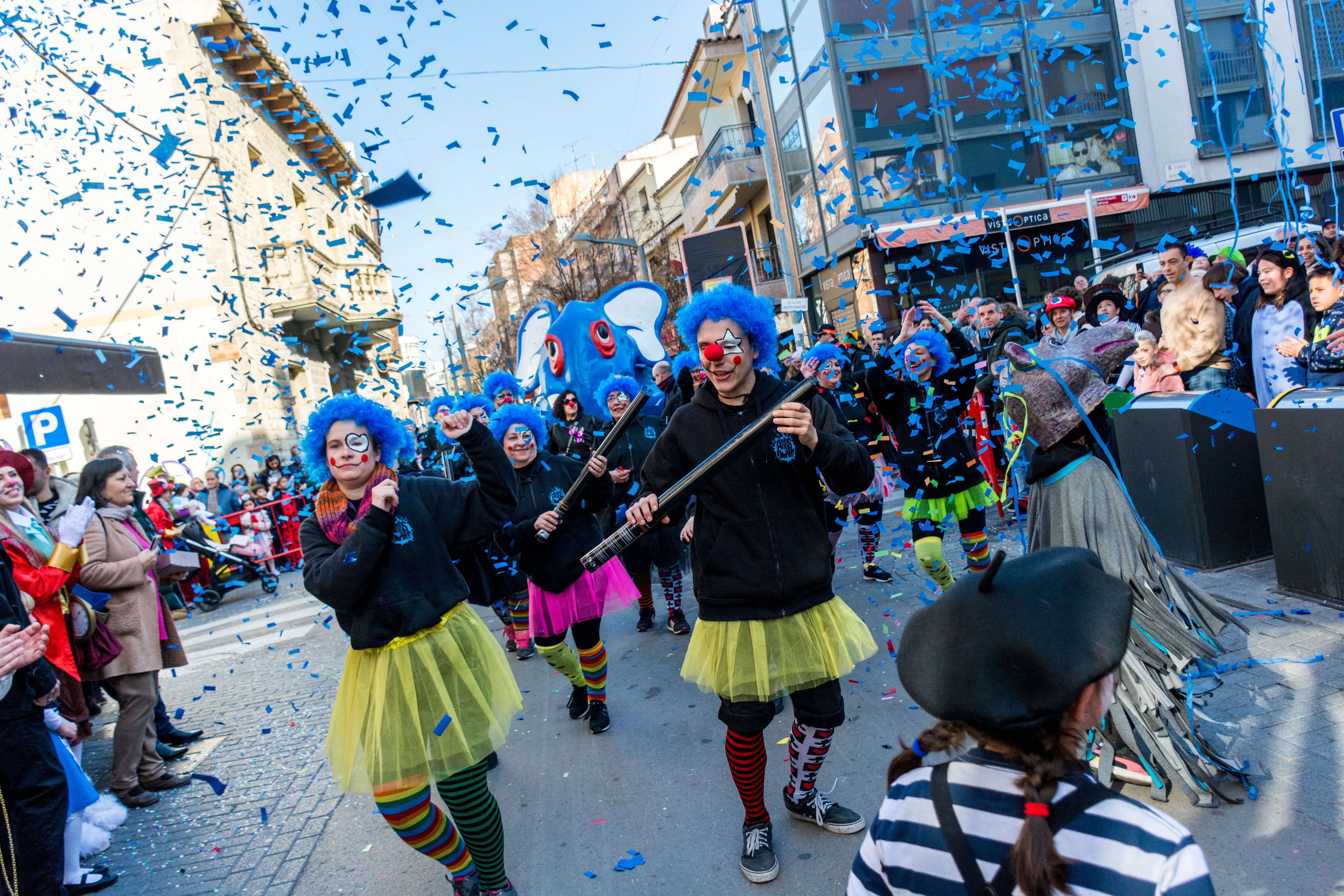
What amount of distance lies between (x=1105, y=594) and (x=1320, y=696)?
122 inches

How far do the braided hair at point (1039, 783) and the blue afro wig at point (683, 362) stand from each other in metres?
3.60

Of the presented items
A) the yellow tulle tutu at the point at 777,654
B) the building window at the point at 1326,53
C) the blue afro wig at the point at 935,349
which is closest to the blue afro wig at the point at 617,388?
the blue afro wig at the point at 935,349

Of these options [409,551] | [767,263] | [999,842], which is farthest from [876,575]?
[767,263]

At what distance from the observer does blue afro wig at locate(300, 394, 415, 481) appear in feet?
10.4

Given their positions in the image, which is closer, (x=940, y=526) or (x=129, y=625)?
(x=129, y=625)

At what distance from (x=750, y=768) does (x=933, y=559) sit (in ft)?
8.89

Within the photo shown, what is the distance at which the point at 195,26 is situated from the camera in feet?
53.1

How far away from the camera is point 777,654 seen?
2992 millimetres

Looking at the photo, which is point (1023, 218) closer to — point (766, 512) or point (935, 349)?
point (935, 349)

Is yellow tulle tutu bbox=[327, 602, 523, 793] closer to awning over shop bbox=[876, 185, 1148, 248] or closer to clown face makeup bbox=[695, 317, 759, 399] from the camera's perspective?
clown face makeup bbox=[695, 317, 759, 399]

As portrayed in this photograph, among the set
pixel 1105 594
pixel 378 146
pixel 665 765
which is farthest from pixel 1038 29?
pixel 1105 594

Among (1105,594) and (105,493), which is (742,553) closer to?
(1105,594)

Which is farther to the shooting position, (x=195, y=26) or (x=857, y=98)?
(x=857, y=98)

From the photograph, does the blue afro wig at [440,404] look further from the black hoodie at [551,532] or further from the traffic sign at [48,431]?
the traffic sign at [48,431]
